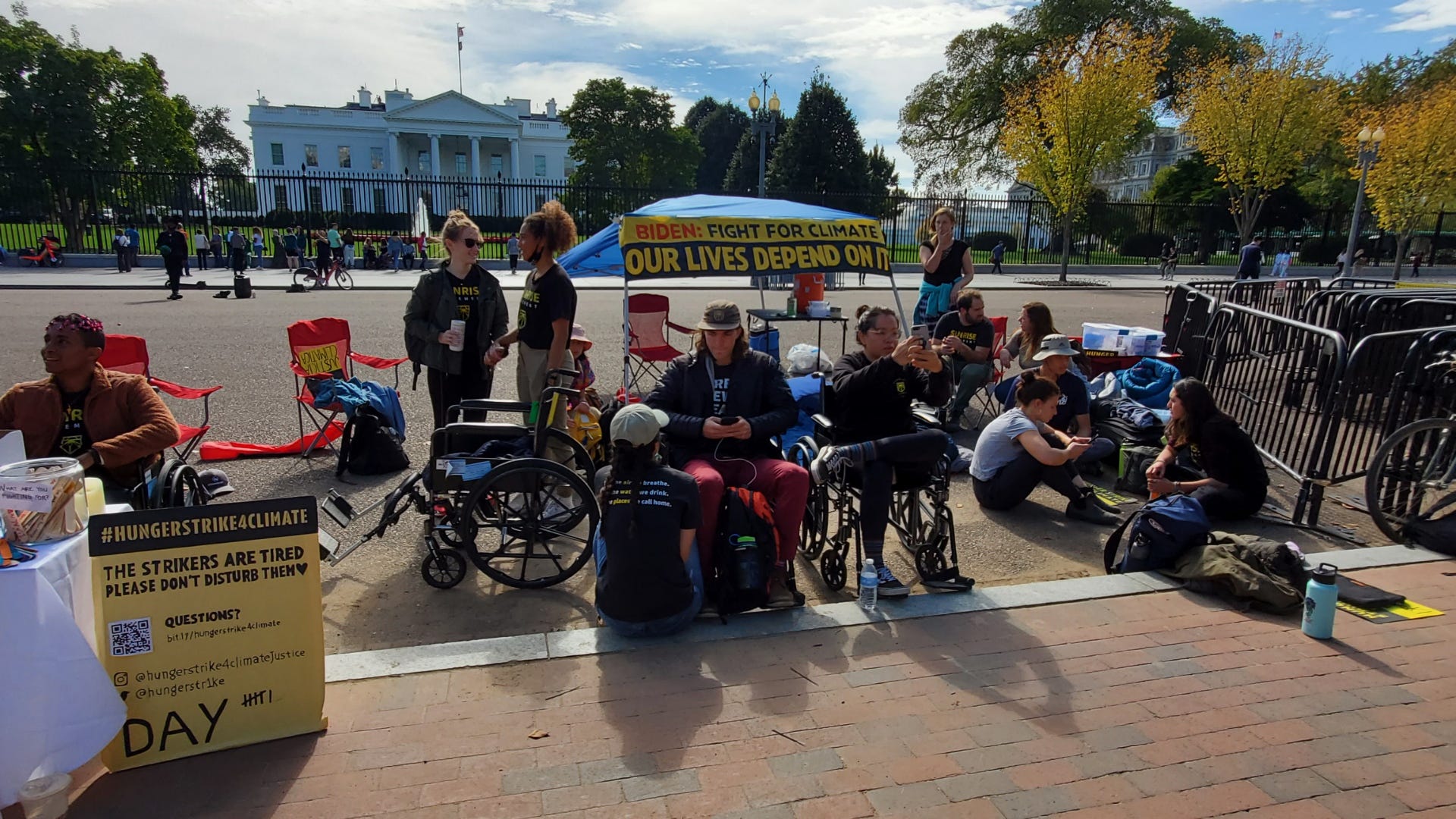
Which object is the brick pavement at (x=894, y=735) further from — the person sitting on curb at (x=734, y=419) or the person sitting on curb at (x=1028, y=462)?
the person sitting on curb at (x=1028, y=462)

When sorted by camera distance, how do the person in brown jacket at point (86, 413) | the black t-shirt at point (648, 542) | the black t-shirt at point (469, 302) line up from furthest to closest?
the black t-shirt at point (469, 302) → the person in brown jacket at point (86, 413) → the black t-shirt at point (648, 542)

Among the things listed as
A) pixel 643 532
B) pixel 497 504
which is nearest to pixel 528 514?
pixel 497 504

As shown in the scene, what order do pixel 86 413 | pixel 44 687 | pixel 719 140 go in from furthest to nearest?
1. pixel 719 140
2. pixel 86 413
3. pixel 44 687

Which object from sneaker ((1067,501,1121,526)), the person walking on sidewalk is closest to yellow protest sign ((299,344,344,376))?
sneaker ((1067,501,1121,526))

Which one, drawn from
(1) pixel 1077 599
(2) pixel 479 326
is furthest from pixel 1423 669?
(2) pixel 479 326

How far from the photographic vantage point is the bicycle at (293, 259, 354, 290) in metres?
21.1

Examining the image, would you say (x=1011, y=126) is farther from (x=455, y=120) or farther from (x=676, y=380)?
(x=455, y=120)

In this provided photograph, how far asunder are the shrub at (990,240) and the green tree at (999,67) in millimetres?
8009

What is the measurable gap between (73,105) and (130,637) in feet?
130

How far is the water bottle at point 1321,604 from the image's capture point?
3699mm

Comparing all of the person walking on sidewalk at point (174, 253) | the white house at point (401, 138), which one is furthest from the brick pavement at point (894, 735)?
the white house at point (401, 138)

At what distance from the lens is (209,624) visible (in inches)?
111

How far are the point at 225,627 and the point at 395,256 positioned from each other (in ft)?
87.0

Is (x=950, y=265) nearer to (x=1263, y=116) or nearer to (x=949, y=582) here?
(x=949, y=582)
